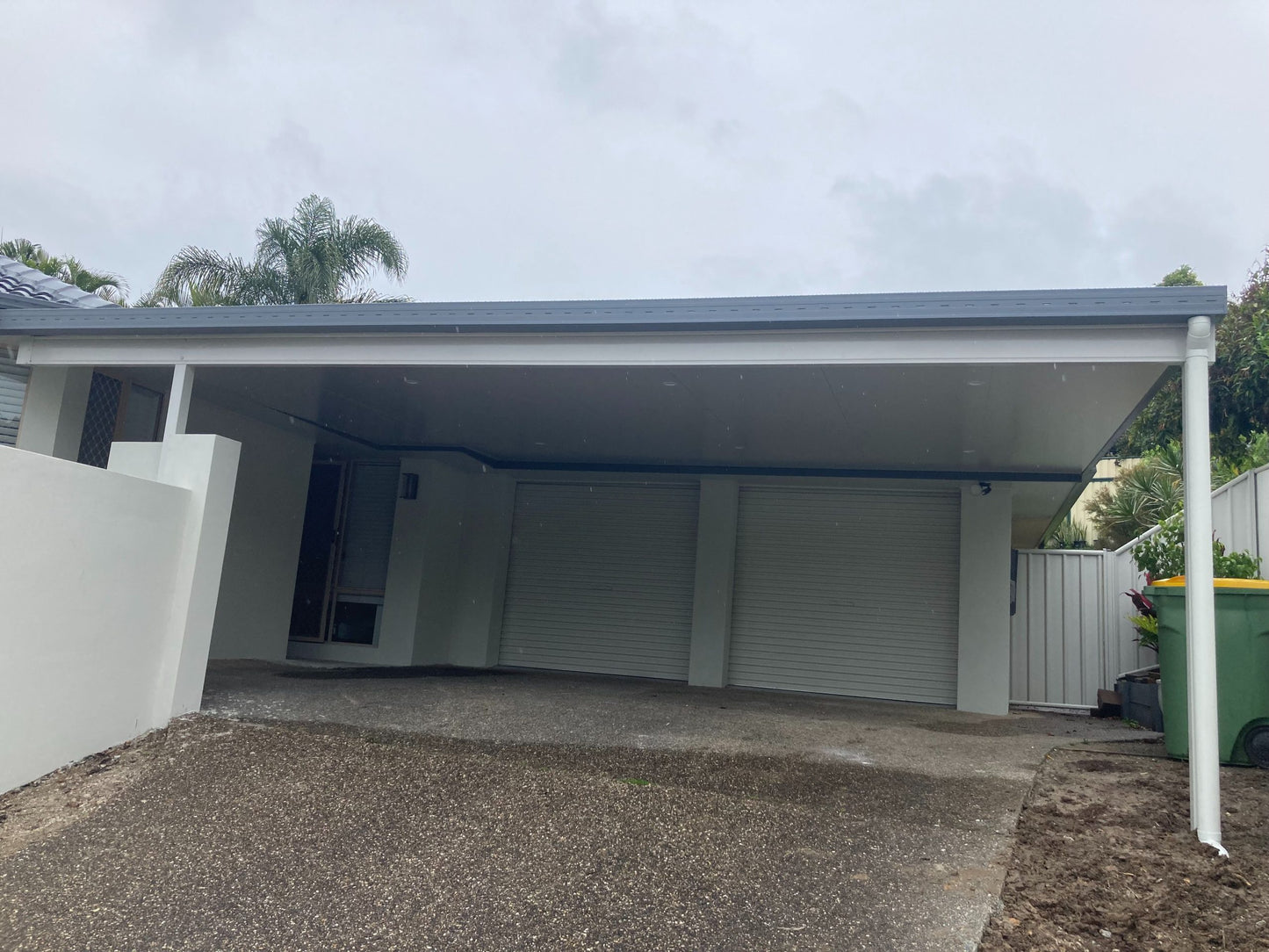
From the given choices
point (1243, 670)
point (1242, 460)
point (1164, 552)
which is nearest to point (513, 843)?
point (1243, 670)

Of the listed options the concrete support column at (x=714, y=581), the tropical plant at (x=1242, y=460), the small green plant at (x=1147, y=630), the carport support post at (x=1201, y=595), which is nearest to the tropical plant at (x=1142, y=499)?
the tropical plant at (x=1242, y=460)

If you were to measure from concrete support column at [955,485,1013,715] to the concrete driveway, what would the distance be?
3305 millimetres

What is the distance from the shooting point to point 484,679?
9484 millimetres

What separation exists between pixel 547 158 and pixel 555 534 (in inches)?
696

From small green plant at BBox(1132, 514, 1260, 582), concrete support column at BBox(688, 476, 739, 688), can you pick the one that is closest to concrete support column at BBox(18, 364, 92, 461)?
concrete support column at BBox(688, 476, 739, 688)

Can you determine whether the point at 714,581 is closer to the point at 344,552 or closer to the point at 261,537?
the point at 344,552

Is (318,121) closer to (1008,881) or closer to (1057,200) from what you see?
(1057,200)

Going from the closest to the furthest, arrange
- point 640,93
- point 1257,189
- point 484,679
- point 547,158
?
point 484,679
point 1257,189
point 640,93
point 547,158

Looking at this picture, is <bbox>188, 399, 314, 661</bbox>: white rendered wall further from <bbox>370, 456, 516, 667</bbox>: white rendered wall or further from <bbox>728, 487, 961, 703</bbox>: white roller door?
<bbox>728, 487, 961, 703</bbox>: white roller door

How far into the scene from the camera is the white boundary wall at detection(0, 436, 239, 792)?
4.70 meters

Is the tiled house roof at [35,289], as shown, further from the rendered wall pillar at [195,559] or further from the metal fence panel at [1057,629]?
the metal fence panel at [1057,629]

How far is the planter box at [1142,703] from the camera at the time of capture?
7.93 m

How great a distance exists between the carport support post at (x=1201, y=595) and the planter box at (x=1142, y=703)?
388 cm

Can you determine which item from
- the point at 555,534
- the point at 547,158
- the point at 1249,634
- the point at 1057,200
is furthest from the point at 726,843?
the point at 1057,200
